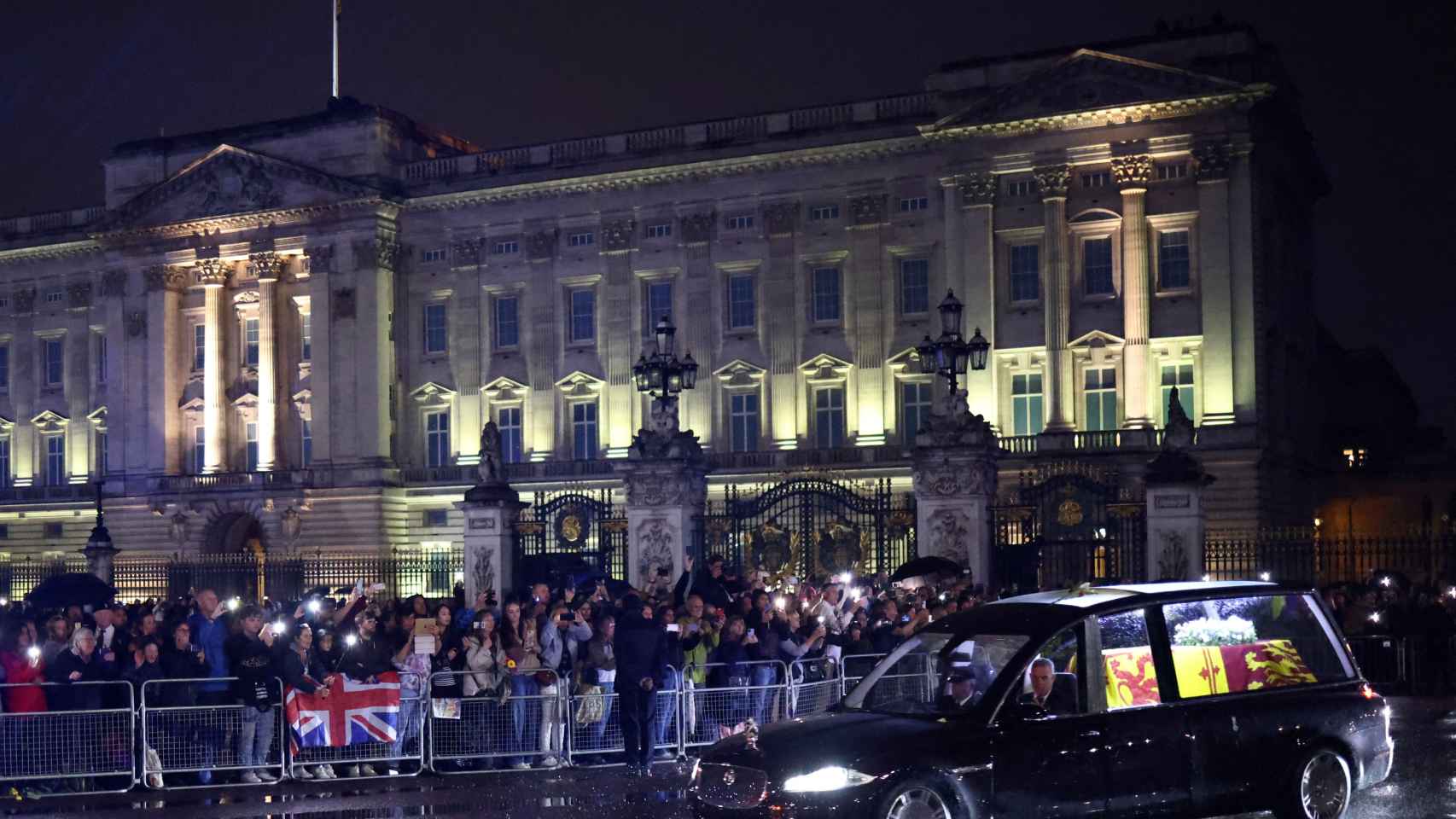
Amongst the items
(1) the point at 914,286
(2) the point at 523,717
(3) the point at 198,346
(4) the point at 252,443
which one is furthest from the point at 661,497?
(3) the point at 198,346

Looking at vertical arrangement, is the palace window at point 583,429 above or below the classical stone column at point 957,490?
above

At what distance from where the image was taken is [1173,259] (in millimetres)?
50469

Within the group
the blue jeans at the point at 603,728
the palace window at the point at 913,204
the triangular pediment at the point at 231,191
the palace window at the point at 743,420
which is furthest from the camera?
the triangular pediment at the point at 231,191

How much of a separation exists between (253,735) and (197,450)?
49.3m

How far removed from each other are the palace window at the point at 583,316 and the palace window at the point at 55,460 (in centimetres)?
2194

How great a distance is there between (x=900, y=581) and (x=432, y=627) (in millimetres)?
10464

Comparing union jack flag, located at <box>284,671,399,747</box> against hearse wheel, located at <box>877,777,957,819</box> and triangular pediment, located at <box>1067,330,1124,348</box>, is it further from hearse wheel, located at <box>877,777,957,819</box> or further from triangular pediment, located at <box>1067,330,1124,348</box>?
triangular pediment, located at <box>1067,330,1124,348</box>

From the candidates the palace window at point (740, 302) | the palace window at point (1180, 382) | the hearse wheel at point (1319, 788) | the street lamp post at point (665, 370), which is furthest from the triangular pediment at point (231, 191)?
the hearse wheel at point (1319, 788)

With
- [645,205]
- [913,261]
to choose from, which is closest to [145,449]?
[645,205]

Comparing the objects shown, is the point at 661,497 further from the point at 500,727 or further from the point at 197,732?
the point at 197,732

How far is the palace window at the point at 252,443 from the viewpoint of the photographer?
207ft

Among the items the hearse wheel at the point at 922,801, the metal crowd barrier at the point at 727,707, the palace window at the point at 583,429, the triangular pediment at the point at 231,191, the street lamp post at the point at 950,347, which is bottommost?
the metal crowd barrier at the point at 727,707

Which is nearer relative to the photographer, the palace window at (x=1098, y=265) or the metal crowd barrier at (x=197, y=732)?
the metal crowd barrier at (x=197, y=732)

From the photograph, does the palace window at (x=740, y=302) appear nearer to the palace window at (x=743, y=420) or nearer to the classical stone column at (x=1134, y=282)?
the palace window at (x=743, y=420)
